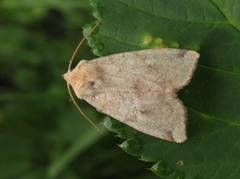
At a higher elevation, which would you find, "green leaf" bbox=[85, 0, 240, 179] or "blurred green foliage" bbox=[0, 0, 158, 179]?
"green leaf" bbox=[85, 0, 240, 179]

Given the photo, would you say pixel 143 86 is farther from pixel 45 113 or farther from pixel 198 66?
pixel 45 113

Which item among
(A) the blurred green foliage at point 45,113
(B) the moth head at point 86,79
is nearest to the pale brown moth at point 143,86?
(B) the moth head at point 86,79

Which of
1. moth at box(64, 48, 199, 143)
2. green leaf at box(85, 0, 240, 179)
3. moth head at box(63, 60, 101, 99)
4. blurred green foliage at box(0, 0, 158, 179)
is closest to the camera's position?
green leaf at box(85, 0, 240, 179)

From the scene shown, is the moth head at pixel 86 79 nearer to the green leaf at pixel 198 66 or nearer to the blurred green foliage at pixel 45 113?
the green leaf at pixel 198 66

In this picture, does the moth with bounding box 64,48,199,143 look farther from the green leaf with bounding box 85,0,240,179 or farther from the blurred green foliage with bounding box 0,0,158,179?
the blurred green foliage with bounding box 0,0,158,179

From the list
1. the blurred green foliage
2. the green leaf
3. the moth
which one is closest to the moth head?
the moth

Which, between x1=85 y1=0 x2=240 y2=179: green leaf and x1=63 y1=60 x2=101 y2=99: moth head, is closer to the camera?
x1=85 y1=0 x2=240 y2=179: green leaf

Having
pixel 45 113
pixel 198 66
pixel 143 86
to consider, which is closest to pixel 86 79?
pixel 143 86
